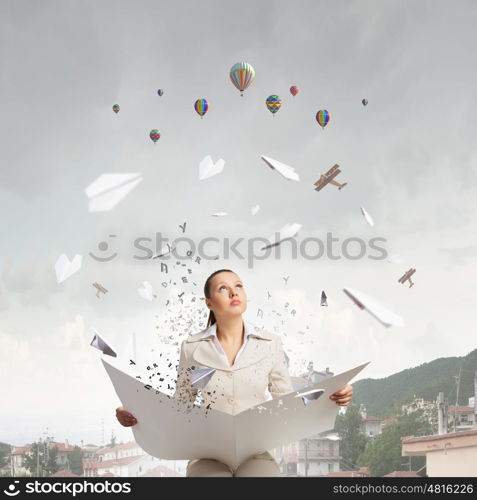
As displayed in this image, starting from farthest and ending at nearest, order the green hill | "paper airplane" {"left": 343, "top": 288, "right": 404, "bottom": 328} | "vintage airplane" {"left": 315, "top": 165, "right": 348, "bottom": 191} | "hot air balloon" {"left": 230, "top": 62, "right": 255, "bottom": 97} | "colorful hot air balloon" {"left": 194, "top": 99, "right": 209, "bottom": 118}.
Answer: the green hill < "colorful hot air balloon" {"left": 194, "top": 99, "right": 209, "bottom": 118} < "hot air balloon" {"left": 230, "top": 62, "right": 255, "bottom": 97} < "vintage airplane" {"left": 315, "top": 165, "right": 348, "bottom": 191} < "paper airplane" {"left": 343, "top": 288, "right": 404, "bottom": 328}

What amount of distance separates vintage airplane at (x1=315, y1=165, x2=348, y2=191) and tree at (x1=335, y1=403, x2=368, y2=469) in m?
18.3

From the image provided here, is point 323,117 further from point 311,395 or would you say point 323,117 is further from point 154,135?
point 311,395

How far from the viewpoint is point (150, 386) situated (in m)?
2.29

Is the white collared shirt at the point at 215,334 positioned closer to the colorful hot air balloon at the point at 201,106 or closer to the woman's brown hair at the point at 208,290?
the woman's brown hair at the point at 208,290

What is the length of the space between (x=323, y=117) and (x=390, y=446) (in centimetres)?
1933

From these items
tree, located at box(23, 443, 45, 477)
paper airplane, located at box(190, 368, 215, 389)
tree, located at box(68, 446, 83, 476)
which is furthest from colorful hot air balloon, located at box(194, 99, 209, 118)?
tree, located at box(23, 443, 45, 477)

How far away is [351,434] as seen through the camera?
905 inches

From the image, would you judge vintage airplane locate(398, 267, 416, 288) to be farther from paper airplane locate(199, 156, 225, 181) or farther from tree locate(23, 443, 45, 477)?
tree locate(23, 443, 45, 477)

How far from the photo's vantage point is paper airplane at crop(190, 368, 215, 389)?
8.75ft
